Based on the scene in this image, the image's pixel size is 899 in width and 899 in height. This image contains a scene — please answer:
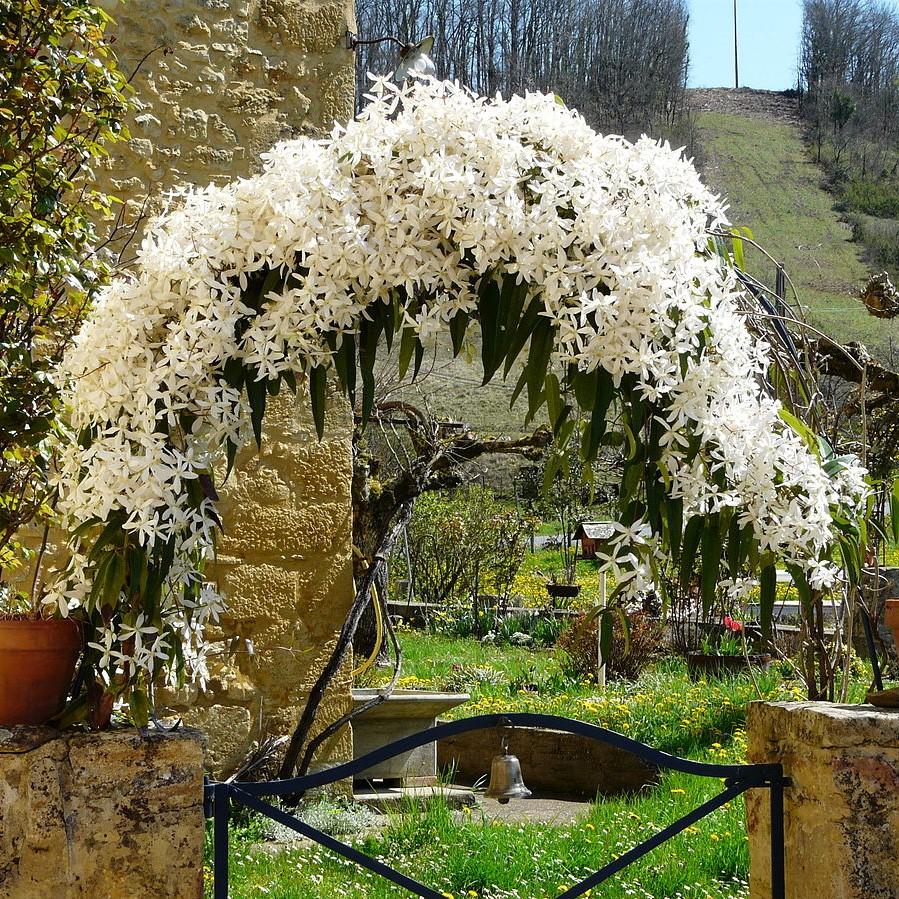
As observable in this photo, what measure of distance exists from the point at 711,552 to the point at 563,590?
12449mm

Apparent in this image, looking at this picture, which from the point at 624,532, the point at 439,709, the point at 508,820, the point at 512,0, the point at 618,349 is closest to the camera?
the point at 618,349

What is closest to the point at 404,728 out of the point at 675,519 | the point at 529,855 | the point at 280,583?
the point at 280,583

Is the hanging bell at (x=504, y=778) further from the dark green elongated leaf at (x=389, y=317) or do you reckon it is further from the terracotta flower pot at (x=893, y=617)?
the dark green elongated leaf at (x=389, y=317)

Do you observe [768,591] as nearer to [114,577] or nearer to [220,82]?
[114,577]

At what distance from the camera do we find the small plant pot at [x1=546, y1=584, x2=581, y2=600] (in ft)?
46.4

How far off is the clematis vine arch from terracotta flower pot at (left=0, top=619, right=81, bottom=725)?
0.07 metres

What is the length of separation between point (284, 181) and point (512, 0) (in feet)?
124

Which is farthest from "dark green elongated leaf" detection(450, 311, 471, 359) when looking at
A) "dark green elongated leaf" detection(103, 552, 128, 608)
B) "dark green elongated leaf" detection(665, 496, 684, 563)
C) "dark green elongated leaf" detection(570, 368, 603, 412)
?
"dark green elongated leaf" detection(103, 552, 128, 608)

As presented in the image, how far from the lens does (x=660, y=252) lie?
72.8 inches

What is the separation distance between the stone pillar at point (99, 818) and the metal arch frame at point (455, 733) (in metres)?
0.05

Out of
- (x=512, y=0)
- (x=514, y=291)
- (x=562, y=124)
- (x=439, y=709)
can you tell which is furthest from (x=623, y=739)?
(x=512, y=0)

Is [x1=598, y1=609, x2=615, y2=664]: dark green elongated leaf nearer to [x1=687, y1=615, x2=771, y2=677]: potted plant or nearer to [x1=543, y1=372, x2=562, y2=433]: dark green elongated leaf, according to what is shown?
[x1=543, y1=372, x2=562, y2=433]: dark green elongated leaf

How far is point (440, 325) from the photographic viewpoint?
1.96 m

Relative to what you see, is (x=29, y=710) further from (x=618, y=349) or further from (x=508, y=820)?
(x=508, y=820)
